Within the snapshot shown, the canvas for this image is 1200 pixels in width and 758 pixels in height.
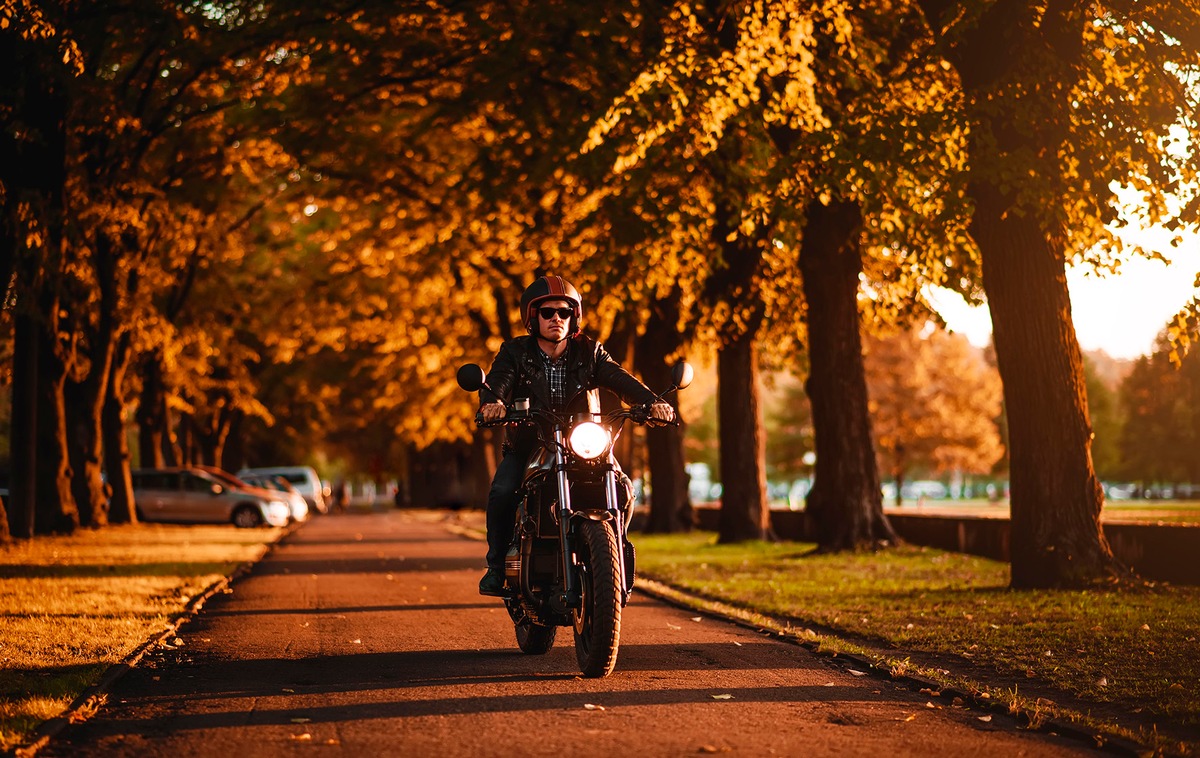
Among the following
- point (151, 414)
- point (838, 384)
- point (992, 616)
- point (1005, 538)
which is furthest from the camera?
point (151, 414)

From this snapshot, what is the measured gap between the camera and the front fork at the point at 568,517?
8.15 metres

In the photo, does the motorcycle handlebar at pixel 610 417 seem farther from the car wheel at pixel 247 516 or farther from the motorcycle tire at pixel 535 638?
the car wheel at pixel 247 516

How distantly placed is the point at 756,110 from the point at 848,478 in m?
6.08

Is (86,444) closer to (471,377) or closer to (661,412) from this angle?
(471,377)

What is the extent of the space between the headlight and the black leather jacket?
45cm

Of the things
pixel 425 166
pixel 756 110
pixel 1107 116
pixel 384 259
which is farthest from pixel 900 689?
pixel 384 259

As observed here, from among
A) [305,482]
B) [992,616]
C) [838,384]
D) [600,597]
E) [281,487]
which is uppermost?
[838,384]

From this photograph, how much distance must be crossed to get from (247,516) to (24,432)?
16463 mm

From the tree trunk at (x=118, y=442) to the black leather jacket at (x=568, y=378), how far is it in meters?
24.6

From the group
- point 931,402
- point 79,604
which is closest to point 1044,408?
point 79,604

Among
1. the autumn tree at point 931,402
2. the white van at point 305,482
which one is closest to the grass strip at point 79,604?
the white van at point 305,482

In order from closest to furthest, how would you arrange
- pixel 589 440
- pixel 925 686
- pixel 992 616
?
pixel 925 686
pixel 589 440
pixel 992 616

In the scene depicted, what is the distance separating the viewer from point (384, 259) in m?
32.2

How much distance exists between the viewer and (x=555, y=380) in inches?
347
